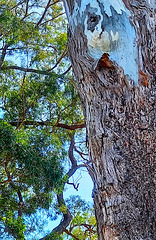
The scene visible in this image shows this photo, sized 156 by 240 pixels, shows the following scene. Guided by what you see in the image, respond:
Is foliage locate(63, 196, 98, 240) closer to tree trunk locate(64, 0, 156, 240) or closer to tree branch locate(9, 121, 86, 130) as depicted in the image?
tree branch locate(9, 121, 86, 130)

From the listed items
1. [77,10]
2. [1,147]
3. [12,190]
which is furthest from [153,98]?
[12,190]

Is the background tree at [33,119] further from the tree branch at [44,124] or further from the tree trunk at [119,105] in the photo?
the tree trunk at [119,105]

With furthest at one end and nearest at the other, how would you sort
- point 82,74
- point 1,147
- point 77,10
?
1. point 1,147
2. point 77,10
3. point 82,74

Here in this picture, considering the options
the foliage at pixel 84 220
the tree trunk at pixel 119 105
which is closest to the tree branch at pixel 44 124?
the foliage at pixel 84 220

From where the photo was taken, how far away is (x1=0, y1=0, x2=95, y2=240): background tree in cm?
322

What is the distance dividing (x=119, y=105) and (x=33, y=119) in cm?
307

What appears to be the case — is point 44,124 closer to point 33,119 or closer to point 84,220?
point 33,119

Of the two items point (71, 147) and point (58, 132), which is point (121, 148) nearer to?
point (58, 132)

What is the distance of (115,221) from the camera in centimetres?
97

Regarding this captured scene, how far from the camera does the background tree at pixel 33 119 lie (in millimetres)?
3217

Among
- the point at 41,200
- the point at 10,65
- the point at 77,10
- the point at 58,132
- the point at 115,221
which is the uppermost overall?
the point at 10,65

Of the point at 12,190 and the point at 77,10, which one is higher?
the point at 12,190

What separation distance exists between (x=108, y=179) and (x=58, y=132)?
3471 millimetres

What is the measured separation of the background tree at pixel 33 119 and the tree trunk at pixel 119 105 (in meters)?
1.95
